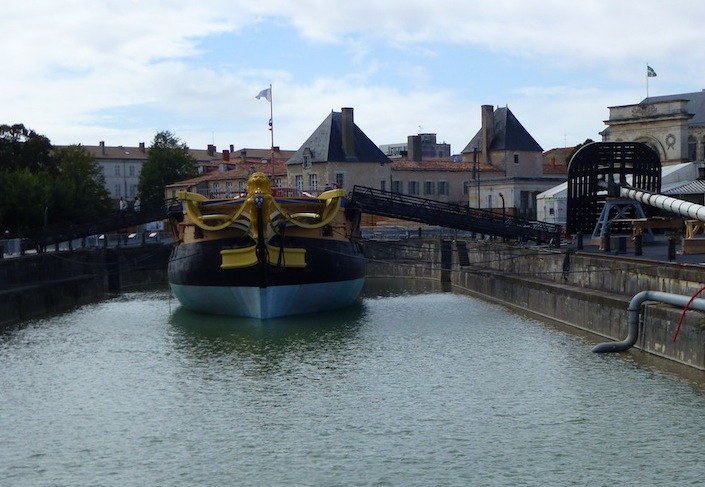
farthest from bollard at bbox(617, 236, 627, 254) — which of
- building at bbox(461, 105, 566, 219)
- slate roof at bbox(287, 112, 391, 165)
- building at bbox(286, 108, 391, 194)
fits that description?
building at bbox(461, 105, 566, 219)

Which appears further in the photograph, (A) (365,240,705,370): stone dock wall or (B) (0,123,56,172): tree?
(B) (0,123,56,172): tree

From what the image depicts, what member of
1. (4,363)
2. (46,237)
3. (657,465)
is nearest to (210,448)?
(657,465)

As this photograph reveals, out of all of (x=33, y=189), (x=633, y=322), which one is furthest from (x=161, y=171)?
(x=633, y=322)

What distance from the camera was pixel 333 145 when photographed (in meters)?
76.9

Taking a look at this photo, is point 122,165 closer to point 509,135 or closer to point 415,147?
point 415,147

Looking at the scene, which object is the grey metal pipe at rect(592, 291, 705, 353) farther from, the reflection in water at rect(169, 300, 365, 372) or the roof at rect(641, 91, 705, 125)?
the roof at rect(641, 91, 705, 125)

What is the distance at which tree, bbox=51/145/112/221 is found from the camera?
65.4 meters

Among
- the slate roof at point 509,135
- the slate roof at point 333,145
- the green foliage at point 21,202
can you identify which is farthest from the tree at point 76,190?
the slate roof at point 509,135

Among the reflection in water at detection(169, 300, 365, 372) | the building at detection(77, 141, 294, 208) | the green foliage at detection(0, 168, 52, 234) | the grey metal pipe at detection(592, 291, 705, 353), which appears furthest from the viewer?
the building at detection(77, 141, 294, 208)

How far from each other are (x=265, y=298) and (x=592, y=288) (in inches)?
437

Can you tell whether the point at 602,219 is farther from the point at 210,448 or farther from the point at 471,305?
the point at 210,448

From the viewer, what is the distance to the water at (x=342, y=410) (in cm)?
1833

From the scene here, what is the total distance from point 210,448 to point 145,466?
154 centimetres

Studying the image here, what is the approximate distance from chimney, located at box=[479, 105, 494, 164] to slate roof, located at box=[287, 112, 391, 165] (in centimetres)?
1265
